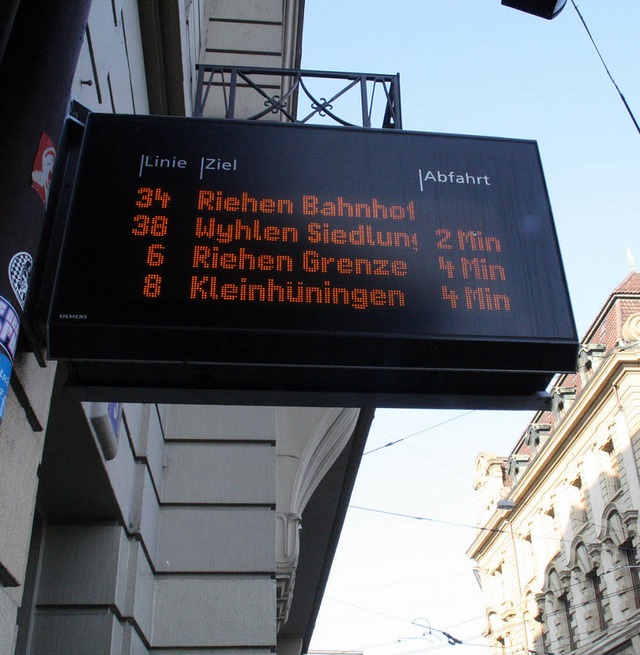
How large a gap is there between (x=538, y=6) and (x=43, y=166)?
8.64 ft

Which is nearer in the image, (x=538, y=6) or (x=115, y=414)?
(x=538, y=6)

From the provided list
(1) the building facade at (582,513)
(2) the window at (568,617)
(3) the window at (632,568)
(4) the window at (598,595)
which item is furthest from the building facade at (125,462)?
(2) the window at (568,617)

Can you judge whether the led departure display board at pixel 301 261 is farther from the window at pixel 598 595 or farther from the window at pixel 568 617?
the window at pixel 568 617

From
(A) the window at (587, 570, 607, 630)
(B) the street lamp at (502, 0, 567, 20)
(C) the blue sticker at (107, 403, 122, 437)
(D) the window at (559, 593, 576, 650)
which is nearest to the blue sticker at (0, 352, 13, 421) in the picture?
(C) the blue sticker at (107, 403, 122, 437)

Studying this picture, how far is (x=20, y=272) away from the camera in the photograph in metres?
2.31

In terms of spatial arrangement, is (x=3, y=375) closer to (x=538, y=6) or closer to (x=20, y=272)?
(x=20, y=272)

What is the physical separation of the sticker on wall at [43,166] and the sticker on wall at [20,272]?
0.81 ft

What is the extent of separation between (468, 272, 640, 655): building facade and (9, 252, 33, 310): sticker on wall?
21.3 metres

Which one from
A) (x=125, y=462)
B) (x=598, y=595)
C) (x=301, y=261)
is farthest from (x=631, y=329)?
(x=301, y=261)

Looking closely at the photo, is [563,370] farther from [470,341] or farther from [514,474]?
[514,474]

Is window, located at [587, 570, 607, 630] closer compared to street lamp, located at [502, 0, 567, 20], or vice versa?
street lamp, located at [502, 0, 567, 20]

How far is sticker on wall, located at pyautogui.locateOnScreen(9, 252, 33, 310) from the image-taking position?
2244 mm

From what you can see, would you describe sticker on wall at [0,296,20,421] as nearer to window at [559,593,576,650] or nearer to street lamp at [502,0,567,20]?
street lamp at [502,0,567,20]

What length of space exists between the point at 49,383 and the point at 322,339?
122cm
